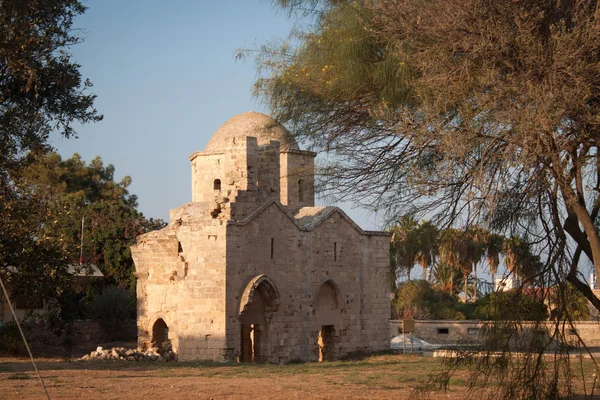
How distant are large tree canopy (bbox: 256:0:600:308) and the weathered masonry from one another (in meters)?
10.1

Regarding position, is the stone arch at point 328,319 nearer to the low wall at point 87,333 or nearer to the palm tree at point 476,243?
the low wall at point 87,333

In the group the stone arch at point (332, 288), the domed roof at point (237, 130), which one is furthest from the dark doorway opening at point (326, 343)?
the domed roof at point (237, 130)

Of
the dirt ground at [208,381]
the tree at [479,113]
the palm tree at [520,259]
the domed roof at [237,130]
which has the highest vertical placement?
the domed roof at [237,130]

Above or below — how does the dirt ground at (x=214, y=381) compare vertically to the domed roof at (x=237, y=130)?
below

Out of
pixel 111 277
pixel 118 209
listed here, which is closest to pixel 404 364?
pixel 111 277

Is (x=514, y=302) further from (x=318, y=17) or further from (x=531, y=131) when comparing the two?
(x=318, y=17)

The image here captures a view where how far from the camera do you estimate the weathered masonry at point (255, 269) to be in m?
19.0

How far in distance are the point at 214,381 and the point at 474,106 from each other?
744 cm

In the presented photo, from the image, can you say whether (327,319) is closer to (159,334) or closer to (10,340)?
(159,334)

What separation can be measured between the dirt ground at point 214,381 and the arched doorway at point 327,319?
16.0 ft

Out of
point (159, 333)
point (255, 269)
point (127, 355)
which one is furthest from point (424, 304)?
point (127, 355)

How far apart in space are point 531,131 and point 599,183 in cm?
147

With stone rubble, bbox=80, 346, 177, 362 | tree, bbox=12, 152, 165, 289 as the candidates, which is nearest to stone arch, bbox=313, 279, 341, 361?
stone rubble, bbox=80, 346, 177, 362

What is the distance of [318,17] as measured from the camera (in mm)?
8953
